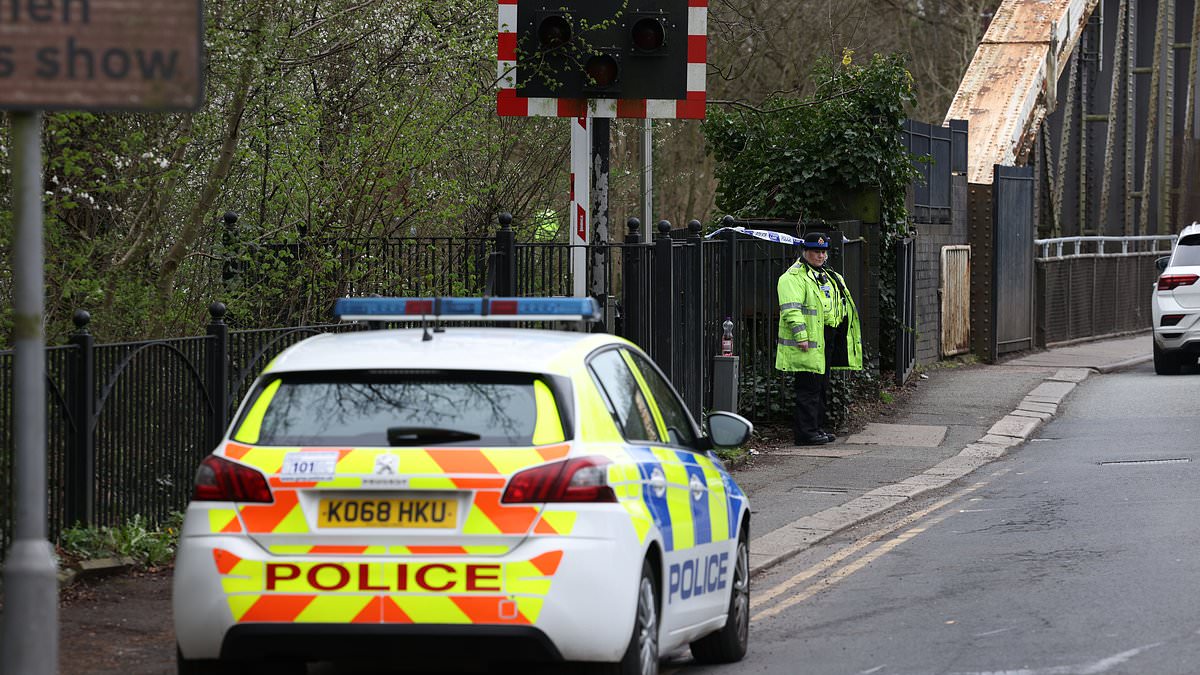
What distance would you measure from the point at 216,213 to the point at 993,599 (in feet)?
20.3

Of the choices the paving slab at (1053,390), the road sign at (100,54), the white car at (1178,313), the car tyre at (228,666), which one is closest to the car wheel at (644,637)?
the car tyre at (228,666)

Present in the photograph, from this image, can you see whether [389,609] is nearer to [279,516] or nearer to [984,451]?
[279,516]

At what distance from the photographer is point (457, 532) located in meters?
6.06

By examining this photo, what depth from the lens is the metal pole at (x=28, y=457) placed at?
5840 mm

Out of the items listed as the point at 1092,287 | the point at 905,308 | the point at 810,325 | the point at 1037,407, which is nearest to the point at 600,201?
the point at 810,325

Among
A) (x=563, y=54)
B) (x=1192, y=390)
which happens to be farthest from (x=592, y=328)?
(x=1192, y=390)

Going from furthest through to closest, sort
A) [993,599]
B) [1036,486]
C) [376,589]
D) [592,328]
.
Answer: [1036,486]
[592,328]
[993,599]
[376,589]

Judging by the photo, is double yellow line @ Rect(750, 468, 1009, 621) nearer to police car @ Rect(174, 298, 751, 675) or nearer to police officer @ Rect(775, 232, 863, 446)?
police car @ Rect(174, 298, 751, 675)

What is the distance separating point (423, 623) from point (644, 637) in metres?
0.87

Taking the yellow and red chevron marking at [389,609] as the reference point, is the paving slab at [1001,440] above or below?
below

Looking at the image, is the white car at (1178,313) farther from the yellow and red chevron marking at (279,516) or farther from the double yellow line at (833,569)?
the yellow and red chevron marking at (279,516)

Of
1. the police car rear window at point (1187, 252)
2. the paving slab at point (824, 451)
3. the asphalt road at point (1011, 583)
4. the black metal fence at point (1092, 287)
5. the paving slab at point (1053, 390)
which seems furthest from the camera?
the black metal fence at point (1092, 287)

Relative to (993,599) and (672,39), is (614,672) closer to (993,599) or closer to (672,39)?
(993,599)

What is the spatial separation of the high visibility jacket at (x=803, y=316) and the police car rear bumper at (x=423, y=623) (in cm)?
1017
